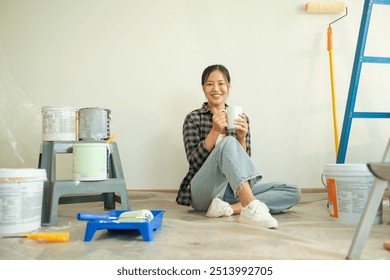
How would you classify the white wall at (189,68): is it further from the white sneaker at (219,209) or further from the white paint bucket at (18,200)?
the white paint bucket at (18,200)

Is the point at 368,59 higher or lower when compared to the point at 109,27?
lower

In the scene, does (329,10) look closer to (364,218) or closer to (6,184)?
(364,218)

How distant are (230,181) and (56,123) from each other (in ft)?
2.34

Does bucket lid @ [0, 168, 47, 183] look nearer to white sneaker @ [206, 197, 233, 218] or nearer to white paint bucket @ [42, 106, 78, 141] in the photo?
white paint bucket @ [42, 106, 78, 141]

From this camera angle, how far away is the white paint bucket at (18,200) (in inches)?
37.5

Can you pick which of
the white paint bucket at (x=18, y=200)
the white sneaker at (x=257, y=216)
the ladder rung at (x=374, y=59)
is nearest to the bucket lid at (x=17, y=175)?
the white paint bucket at (x=18, y=200)

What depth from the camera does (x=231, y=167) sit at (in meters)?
1.08

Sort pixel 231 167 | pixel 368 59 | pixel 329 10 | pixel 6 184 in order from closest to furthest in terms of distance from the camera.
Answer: pixel 6 184 < pixel 231 167 < pixel 368 59 < pixel 329 10

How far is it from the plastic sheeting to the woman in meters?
0.92

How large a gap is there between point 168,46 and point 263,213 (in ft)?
3.74

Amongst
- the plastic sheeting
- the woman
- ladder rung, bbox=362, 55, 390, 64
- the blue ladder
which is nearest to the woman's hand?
the woman

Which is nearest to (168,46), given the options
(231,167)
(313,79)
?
(313,79)

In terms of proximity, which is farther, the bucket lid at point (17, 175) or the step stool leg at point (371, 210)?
the bucket lid at point (17, 175)

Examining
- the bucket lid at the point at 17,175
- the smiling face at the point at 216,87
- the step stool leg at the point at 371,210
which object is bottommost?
the step stool leg at the point at 371,210
